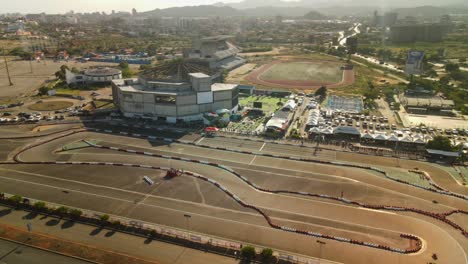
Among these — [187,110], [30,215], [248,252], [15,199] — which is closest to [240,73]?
[187,110]

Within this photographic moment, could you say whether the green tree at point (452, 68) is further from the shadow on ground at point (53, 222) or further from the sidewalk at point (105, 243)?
the shadow on ground at point (53, 222)

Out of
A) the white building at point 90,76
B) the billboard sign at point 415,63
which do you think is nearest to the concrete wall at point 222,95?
the white building at point 90,76

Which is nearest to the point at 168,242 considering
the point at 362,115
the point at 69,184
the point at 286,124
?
the point at 69,184

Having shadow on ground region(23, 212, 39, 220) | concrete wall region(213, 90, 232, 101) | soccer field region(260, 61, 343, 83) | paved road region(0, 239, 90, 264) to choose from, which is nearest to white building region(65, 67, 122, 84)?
concrete wall region(213, 90, 232, 101)

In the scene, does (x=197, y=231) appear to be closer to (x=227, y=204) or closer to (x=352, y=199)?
(x=227, y=204)

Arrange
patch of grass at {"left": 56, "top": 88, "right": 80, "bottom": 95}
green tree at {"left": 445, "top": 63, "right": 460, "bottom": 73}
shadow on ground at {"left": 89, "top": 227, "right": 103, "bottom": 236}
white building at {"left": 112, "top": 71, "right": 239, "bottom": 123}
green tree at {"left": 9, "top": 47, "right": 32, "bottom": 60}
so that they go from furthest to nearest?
1. green tree at {"left": 9, "top": 47, "right": 32, "bottom": 60}
2. green tree at {"left": 445, "top": 63, "right": 460, "bottom": 73}
3. patch of grass at {"left": 56, "top": 88, "right": 80, "bottom": 95}
4. white building at {"left": 112, "top": 71, "right": 239, "bottom": 123}
5. shadow on ground at {"left": 89, "top": 227, "right": 103, "bottom": 236}

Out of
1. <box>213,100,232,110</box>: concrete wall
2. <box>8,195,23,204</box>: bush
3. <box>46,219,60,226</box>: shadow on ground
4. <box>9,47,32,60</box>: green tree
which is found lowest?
<box>46,219,60,226</box>: shadow on ground

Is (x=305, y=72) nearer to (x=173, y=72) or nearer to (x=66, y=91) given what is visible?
(x=173, y=72)

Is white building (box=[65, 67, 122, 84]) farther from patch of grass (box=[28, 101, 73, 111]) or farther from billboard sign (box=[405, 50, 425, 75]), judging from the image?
billboard sign (box=[405, 50, 425, 75])
